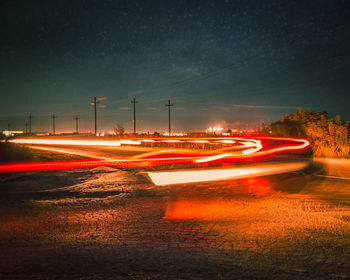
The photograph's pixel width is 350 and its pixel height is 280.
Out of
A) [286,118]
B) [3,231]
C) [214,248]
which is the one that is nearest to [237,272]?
[214,248]

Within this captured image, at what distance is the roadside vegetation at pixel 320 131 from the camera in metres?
18.4

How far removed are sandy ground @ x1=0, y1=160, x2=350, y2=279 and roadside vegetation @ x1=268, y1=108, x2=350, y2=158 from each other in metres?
10.7

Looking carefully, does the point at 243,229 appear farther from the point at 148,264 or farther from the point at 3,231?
the point at 3,231

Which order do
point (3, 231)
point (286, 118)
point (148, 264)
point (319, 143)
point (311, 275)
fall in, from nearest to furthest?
point (311, 275) < point (148, 264) < point (3, 231) < point (319, 143) < point (286, 118)

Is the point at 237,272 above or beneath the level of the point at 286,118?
beneath

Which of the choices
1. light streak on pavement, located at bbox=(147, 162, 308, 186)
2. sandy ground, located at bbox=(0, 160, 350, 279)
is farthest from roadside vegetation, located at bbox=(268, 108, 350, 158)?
sandy ground, located at bbox=(0, 160, 350, 279)

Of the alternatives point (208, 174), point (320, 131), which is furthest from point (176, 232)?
point (320, 131)

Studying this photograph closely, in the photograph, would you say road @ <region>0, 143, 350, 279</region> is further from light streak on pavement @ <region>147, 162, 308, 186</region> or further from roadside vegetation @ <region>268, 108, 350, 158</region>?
roadside vegetation @ <region>268, 108, 350, 158</region>

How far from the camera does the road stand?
11.6 feet

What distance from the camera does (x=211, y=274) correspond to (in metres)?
3.39

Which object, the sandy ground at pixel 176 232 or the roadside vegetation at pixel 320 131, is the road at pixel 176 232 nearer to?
the sandy ground at pixel 176 232

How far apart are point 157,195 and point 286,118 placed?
19.9 m

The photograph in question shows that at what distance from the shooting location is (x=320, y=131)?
2005 cm

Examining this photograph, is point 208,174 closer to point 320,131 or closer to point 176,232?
point 176,232
